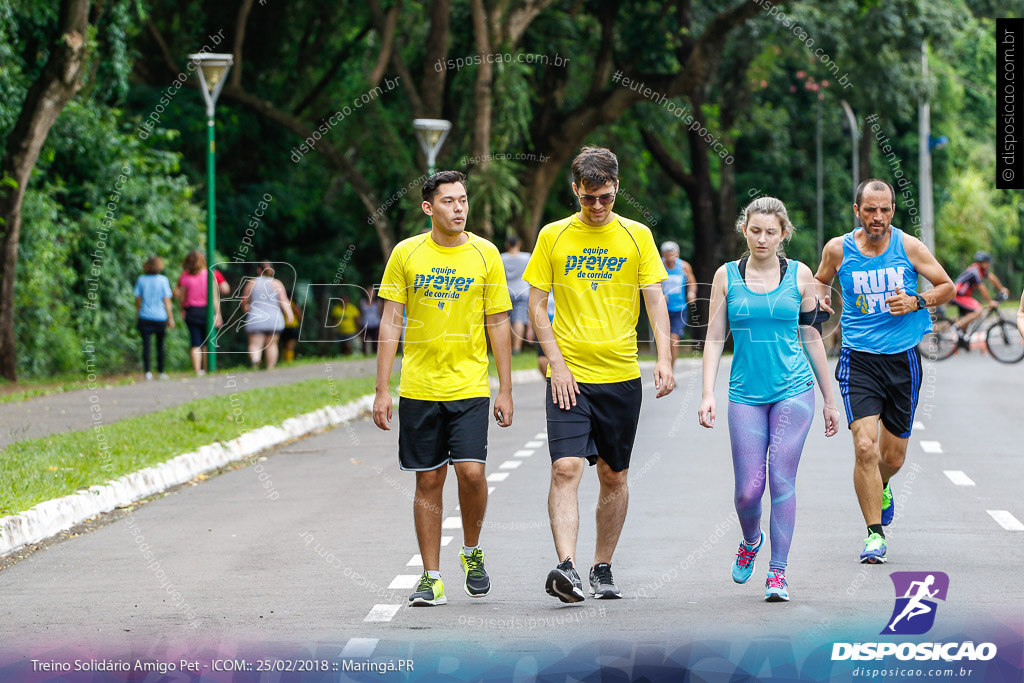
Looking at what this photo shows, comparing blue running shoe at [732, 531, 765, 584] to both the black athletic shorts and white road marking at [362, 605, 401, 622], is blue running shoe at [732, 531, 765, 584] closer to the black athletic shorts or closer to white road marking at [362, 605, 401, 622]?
the black athletic shorts

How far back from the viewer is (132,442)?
12656 mm

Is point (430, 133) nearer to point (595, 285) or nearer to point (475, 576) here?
point (595, 285)

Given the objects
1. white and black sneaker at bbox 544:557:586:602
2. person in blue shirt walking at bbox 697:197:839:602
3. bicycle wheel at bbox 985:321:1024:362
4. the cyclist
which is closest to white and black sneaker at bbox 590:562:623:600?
white and black sneaker at bbox 544:557:586:602

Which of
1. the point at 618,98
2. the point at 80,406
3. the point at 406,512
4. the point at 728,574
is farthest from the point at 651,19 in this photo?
the point at 728,574

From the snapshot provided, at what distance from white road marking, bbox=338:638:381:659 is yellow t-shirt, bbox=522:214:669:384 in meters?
1.59

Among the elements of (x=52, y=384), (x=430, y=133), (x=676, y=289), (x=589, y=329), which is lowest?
(x=52, y=384)

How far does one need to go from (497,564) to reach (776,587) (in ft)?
5.83

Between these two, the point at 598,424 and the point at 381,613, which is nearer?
the point at 381,613

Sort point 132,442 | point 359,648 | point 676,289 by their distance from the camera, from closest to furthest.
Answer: point 359,648 → point 132,442 → point 676,289

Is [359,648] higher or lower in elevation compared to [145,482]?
higher

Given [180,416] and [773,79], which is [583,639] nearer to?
[180,416]

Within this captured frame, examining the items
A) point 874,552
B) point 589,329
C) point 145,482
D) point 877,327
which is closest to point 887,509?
point 874,552

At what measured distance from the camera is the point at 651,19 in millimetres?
31750

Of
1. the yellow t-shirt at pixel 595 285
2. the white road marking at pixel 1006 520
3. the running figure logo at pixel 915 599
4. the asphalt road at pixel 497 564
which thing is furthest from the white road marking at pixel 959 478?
the yellow t-shirt at pixel 595 285
